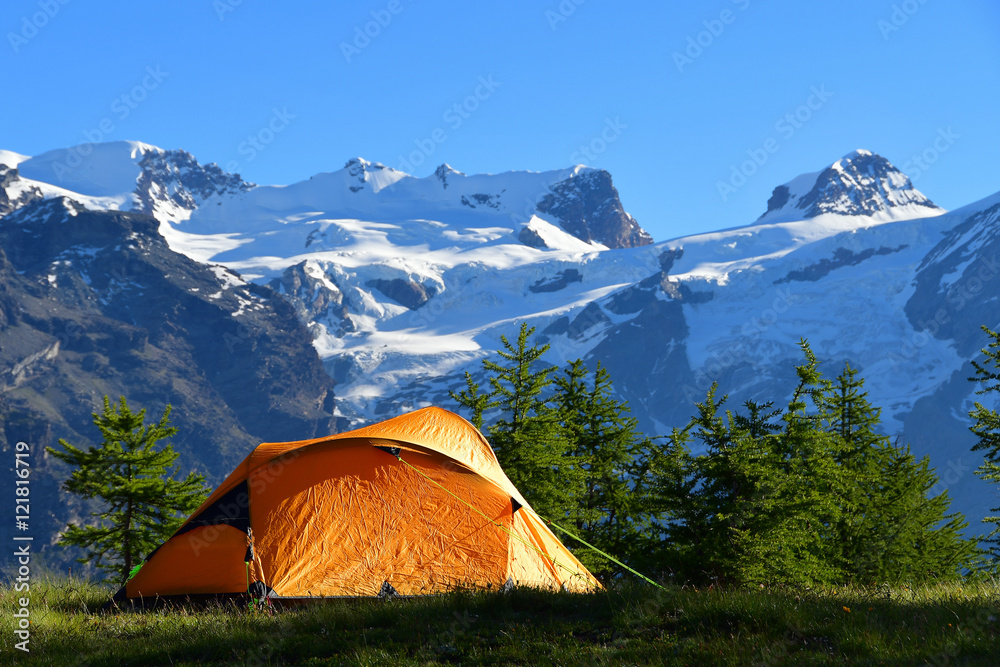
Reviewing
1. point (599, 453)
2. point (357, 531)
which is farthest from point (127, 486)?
point (599, 453)

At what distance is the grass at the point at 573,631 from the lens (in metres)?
8.06

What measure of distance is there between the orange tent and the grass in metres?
2.48

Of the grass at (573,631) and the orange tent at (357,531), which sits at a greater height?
the orange tent at (357,531)

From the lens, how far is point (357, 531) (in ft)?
46.9

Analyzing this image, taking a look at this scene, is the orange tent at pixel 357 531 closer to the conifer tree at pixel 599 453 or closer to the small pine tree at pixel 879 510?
the conifer tree at pixel 599 453

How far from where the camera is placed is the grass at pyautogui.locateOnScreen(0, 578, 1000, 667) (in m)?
8.06

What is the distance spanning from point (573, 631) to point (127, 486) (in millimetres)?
21090

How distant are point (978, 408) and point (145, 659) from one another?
2513 cm

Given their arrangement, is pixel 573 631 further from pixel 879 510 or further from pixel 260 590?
pixel 879 510

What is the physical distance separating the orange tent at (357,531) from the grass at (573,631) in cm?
248

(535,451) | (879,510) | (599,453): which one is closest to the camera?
(535,451)
